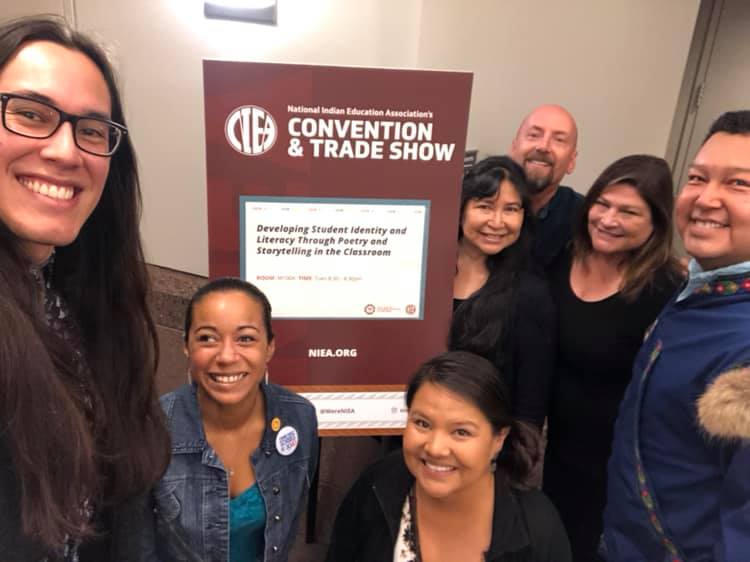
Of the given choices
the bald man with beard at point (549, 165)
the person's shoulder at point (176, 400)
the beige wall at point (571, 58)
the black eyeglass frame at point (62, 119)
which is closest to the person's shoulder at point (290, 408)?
the person's shoulder at point (176, 400)

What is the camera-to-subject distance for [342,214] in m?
1.80

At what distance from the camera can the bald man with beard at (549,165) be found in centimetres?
227

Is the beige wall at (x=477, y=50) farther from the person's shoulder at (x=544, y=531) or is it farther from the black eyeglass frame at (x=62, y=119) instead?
the black eyeglass frame at (x=62, y=119)

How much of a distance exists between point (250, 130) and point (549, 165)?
1.31 m

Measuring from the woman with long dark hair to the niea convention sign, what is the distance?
20.8 inches

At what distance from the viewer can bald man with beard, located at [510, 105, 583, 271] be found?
227 centimetres

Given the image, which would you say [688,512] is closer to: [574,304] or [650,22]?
[574,304]

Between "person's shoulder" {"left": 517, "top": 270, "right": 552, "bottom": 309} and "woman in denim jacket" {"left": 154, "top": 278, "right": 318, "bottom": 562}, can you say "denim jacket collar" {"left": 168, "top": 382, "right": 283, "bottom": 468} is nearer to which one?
"woman in denim jacket" {"left": 154, "top": 278, "right": 318, "bottom": 562}

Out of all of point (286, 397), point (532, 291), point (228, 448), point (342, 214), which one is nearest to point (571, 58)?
point (532, 291)

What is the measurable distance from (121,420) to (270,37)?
8.65 ft

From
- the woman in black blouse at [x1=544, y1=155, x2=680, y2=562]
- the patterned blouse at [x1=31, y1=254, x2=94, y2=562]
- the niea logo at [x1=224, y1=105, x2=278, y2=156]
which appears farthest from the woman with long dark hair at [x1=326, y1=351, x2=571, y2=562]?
the niea logo at [x1=224, y1=105, x2=278, y2=156]

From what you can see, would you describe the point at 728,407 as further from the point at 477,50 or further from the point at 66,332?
the point at 477,50

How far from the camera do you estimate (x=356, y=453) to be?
9.82 feet

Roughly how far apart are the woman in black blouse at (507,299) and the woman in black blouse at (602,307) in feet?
0.32
